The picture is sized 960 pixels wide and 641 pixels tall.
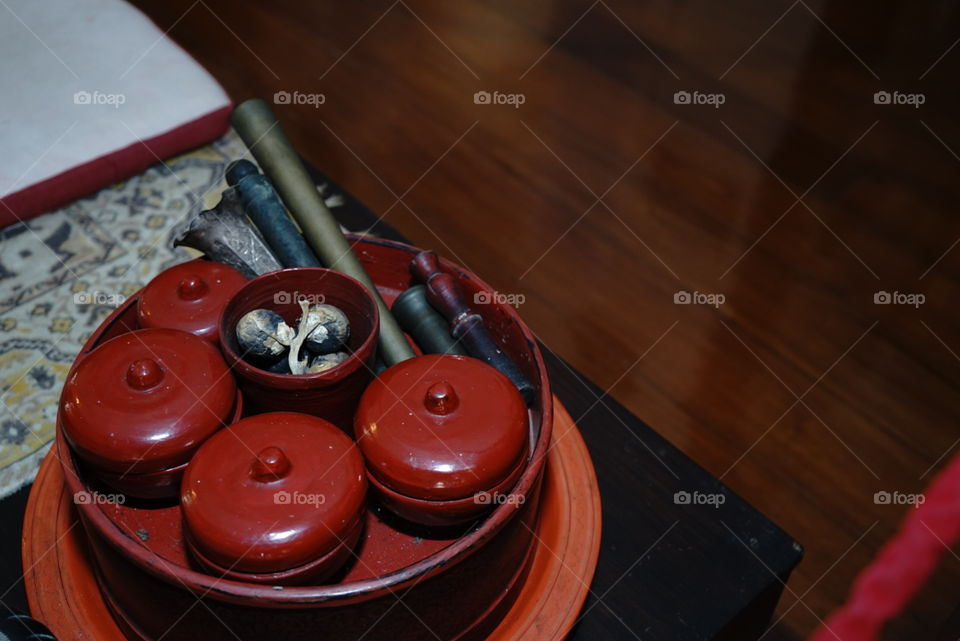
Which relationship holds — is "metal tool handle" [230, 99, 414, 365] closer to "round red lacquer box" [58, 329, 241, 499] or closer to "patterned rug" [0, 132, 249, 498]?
"round red lacquer box" [58, 329, 241, 499]

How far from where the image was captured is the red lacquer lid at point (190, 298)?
33.1 inches

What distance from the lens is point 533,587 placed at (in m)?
0.86

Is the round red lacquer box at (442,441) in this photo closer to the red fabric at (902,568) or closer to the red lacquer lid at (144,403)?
the red lacquer lid at (144,403)

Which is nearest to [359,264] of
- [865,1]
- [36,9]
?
[36,9]

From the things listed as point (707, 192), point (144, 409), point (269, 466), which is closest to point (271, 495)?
point (269, 466)

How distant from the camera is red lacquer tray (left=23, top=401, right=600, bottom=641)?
2.70 ft

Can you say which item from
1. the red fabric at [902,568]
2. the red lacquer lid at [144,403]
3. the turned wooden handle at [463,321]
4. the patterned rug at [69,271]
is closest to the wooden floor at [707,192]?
the patterned rug at [69,271]

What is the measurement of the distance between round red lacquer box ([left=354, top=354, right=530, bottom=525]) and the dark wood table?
280 mm

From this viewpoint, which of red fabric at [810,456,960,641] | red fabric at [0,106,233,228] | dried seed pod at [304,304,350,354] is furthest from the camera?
red fabric at [0,106,233,228]

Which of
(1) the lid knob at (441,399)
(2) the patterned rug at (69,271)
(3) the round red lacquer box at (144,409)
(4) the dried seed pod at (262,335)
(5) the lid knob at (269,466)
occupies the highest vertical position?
(1) the lid knob at (441,399)

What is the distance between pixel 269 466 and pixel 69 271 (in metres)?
0.84

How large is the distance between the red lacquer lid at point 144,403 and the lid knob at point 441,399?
0.17 m

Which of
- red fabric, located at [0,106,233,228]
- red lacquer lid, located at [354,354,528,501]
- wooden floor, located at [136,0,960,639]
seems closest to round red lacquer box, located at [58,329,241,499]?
red lacquer lid, located at [354,354,528,501]

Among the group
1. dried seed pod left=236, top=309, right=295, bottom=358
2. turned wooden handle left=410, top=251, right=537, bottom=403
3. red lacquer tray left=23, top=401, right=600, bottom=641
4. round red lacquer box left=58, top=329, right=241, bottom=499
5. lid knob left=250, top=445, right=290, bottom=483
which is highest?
turned wooden handle left=410, top=251, right=537, bottom=403
